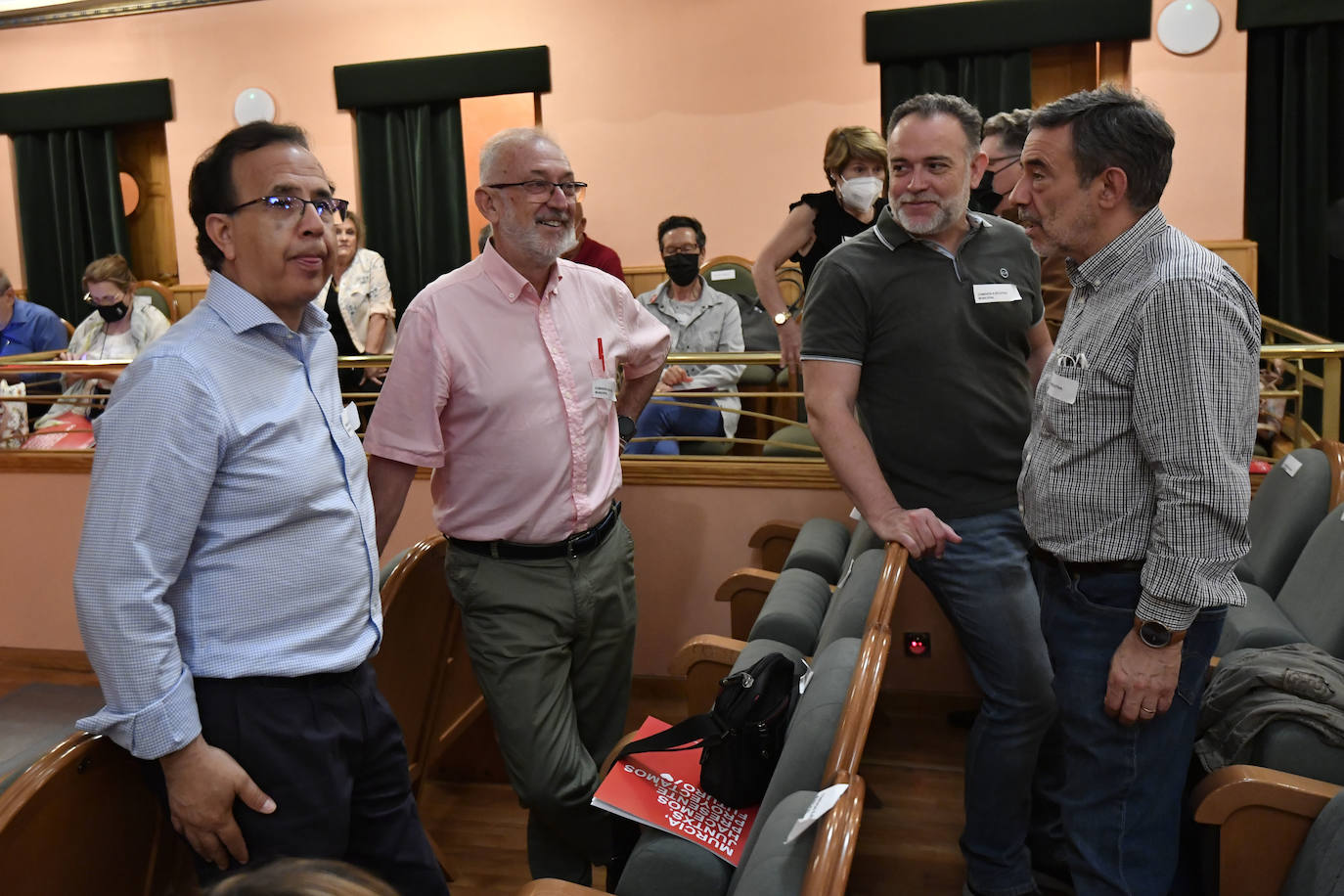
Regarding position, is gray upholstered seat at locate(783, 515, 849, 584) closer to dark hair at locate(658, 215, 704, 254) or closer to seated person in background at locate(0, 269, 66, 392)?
dark hair at locate(658, 215, 704, 254)

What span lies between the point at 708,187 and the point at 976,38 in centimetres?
178

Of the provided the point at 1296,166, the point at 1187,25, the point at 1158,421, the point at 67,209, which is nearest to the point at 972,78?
the point at 1187,25

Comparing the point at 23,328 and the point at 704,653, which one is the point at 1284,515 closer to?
the point at 704,653

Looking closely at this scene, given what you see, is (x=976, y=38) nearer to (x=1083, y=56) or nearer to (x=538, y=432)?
(x=1083, y=56)

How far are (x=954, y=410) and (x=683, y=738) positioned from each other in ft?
2.58

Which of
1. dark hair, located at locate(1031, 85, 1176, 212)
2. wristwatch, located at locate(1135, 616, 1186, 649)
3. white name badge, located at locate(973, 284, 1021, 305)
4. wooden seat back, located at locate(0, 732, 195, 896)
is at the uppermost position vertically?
dark hair, located at locate(1031, 85, 1176, 212)

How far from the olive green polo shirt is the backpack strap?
0.62 m

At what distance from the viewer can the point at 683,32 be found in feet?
20.8

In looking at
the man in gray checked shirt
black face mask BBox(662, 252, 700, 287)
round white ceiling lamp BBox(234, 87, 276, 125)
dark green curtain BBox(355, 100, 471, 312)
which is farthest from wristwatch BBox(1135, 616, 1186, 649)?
round white ceiling lamp BBox(234, 87, 276, 125)

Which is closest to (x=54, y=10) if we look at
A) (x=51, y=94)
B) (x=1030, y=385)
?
(x=51, y=94)

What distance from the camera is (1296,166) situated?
18.6 feet

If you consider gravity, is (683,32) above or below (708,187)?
above

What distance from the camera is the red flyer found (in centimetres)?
158

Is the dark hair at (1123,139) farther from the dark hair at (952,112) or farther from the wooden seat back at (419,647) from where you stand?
the wooden seat back at (419,647)
